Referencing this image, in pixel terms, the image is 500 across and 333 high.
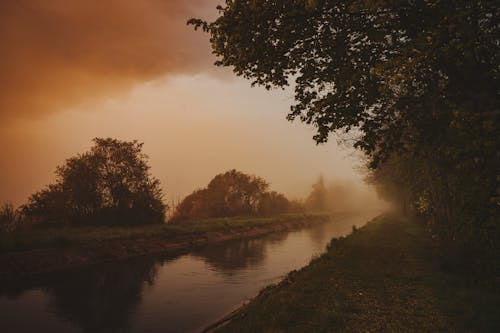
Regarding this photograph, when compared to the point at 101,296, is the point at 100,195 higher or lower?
higher

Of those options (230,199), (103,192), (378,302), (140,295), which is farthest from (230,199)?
(378,302)

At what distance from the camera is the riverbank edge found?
65.9 feet

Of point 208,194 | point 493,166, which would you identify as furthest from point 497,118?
point 208,194

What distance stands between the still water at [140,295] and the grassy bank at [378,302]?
3.23 metres

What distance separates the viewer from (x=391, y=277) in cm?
1396

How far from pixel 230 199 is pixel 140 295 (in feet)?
188

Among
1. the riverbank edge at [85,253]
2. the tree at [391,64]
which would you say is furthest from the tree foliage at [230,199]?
the tree at [391,64]

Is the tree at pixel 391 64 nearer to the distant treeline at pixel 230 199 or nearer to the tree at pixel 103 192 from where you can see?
the tree at pixel 103 192

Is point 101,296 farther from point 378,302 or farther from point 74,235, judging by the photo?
point 74,235

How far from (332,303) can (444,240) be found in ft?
29.5

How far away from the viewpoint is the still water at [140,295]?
12.6m

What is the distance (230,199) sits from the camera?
242ft

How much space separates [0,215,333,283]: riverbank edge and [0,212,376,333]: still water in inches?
61.6

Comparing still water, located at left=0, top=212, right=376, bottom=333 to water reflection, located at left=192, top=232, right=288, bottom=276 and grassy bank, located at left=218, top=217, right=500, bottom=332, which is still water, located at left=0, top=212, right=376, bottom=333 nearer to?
water reflection, located at left=192, top=232, right=288, bottom=276
